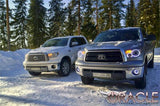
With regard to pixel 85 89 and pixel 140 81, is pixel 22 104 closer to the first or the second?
pixel 85 89

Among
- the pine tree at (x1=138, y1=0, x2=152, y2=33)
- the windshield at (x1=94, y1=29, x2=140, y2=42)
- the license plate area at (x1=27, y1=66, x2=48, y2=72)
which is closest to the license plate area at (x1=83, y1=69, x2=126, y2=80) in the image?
the windshield at (x1=94, y1=29, x2=140, y2=42)

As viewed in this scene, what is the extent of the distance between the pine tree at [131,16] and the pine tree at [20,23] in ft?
89.0

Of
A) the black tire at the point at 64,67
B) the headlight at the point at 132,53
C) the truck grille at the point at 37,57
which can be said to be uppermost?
the headlight at the point at 132,53

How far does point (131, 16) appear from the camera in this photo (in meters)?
39.6

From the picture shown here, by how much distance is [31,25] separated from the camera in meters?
29.2

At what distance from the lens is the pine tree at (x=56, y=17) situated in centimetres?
2889

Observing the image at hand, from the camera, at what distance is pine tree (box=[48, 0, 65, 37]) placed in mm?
28891

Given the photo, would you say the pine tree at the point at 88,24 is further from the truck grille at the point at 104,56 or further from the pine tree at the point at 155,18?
the truck grille at the point at 104,56

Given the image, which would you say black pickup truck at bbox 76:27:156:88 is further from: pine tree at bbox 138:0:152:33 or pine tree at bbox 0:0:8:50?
pine tree at bbox 0:0:8:50

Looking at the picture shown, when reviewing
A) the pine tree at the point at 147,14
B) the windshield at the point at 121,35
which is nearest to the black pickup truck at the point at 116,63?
the windshield at the point at 121,35

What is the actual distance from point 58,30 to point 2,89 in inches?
1005

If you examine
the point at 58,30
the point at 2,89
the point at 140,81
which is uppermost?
the point at 58,30

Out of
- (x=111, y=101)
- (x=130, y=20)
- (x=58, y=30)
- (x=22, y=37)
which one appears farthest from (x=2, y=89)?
(x=130, y=20)

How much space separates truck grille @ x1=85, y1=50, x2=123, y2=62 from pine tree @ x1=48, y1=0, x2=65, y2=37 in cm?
2564
